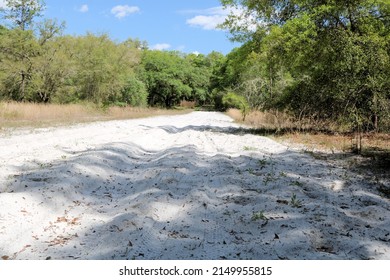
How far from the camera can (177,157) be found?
8758 millimetres

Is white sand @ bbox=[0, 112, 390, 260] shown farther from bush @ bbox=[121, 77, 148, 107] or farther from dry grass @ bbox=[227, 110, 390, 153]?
bush @ bbox=[121, 77, 148, 107]

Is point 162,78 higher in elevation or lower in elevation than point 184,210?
higher

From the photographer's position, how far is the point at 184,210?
5020 mm

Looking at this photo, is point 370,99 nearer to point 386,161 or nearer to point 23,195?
point 386,161

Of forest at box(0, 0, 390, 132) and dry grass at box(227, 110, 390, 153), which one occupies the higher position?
forest at box(0, 0, 390, 132)

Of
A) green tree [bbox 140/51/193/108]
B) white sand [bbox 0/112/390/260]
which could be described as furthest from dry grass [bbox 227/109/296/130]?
green tree [bbox 140/51/193/108]

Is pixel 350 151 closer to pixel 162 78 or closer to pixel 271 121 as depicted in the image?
pixel 271 121

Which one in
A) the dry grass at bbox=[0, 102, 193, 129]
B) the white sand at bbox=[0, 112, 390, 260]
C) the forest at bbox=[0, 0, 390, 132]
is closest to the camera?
the white sand at bbox=[0, 112, 390, 260]

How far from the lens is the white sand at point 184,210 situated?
3854 millimetres

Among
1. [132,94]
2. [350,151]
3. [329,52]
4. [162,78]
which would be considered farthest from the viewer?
[162,78]

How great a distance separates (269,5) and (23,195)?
1558cm

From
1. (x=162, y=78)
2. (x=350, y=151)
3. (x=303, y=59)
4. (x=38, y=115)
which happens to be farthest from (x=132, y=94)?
(x=350, y=151)

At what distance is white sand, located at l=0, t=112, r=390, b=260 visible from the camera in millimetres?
3854

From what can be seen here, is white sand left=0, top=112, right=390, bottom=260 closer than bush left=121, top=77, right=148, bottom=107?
Yes
